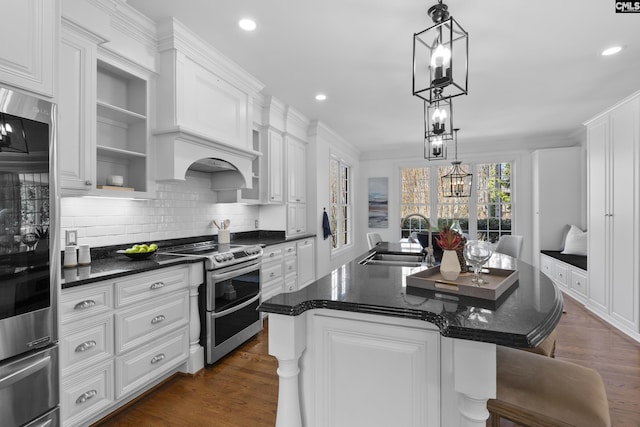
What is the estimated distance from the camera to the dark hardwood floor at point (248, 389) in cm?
198

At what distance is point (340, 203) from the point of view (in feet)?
21.3

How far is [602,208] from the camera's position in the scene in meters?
3.71

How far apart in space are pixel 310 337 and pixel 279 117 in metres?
3.52

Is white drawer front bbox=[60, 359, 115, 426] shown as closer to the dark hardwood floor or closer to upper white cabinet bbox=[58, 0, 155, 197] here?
the dark hardwood floor

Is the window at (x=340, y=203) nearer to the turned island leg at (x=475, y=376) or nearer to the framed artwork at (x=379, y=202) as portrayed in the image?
the framed artwork at (x=379, y=202)

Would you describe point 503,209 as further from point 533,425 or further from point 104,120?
point 104,120

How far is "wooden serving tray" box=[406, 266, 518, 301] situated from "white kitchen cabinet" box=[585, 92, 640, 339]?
2736 millimetres

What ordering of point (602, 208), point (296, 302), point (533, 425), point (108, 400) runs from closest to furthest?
point (533, 425) < point (296, 302) < point (108, 400) < point (602, 208)

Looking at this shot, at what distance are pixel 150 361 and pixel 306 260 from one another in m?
2.74

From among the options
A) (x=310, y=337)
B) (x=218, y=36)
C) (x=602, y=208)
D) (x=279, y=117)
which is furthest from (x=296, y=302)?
(x=602, y=208)

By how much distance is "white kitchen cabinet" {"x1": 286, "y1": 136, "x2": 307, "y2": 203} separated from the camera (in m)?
4.55

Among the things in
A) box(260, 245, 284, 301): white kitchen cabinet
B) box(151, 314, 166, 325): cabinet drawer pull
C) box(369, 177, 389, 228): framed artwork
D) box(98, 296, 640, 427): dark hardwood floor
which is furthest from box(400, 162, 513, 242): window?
box(151, 314, 166, 325): cabinet drawer pull

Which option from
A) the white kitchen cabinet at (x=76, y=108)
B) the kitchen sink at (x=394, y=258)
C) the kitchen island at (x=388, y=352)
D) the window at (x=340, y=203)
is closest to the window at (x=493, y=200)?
the window at (x=340, y=203)

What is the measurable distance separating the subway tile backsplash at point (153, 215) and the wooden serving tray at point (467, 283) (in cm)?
230
